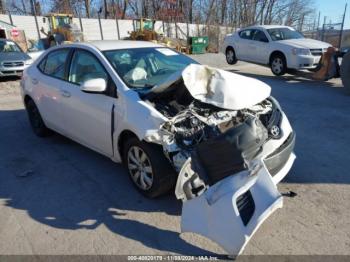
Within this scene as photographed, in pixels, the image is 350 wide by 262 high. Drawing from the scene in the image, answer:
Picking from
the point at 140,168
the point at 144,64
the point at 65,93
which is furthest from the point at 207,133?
the point at 65,93

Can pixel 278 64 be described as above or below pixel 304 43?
below

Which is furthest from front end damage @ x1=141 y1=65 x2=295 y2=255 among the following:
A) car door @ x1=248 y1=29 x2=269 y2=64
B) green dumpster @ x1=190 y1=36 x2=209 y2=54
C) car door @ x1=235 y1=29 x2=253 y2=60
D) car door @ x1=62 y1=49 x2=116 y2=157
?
green dumpster @ x1=190 y1=36 x2=209 y2=54

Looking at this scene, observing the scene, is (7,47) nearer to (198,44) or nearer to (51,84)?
(51,84)

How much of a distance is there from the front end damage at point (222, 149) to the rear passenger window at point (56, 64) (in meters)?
1.91

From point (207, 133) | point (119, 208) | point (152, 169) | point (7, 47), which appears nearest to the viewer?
point (207, 133)

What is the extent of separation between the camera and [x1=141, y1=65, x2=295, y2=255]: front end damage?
267cm

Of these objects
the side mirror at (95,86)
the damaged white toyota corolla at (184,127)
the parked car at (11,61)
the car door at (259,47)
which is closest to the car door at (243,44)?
the car door at (259,47)

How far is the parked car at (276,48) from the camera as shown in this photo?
432 inches

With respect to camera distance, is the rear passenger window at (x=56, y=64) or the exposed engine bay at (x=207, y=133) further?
the rear passenger window at (x=56, y=64)

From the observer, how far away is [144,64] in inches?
170

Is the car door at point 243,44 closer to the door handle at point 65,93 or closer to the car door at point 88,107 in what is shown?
the car door at point 88,107

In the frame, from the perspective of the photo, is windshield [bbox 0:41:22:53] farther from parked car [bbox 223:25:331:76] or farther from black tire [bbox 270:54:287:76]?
black tire [bbox 270:54:287:76]

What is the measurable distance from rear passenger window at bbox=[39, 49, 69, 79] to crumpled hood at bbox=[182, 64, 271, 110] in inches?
89.0

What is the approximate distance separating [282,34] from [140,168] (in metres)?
10.7
